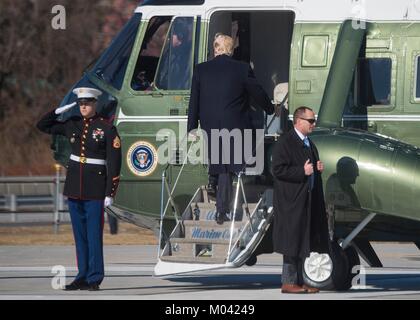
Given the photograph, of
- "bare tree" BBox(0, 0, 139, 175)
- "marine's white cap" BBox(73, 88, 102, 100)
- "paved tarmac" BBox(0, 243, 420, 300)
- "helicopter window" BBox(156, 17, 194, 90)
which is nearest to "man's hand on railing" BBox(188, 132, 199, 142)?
"helicopter window" BBox(156, 17, 194, 90)

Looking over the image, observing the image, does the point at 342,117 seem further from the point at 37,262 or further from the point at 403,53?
the point at 37,262

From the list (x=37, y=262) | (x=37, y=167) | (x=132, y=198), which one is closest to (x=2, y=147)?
(x=37, y=167)

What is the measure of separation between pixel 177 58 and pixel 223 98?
4.42 ft

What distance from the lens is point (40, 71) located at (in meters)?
35.6

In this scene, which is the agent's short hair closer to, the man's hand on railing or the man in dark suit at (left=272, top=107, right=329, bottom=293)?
the man in dark suit at (left=272, top=107, right=329, bottom=293)

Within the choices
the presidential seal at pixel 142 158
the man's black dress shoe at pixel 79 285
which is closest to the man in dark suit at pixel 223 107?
the presidential seal at pixel 142 158

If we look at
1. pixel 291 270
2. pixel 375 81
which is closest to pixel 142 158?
pixel 291 270

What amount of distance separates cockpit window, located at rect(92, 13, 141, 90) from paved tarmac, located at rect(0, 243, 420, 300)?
2.26 m

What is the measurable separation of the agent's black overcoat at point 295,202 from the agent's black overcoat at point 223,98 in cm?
49

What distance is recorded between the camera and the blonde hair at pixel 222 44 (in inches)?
483

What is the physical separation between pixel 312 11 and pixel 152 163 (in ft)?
7.71

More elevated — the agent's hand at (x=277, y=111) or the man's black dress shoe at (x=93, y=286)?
the agent's hand at (x=277, y=111)

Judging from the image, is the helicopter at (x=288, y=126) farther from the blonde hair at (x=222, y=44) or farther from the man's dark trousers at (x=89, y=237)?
the blonde hair at (x=222, y=44)

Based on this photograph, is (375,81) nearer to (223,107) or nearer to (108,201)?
(223,107)
